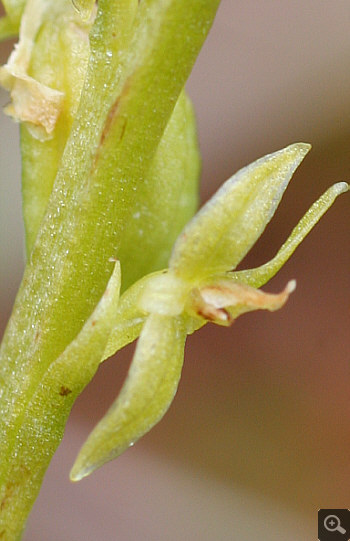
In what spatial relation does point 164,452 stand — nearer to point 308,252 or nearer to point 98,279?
point 308,252

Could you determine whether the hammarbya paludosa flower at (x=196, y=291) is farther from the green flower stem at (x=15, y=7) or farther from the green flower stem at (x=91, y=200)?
the green flower stem at (x=15, y=7)

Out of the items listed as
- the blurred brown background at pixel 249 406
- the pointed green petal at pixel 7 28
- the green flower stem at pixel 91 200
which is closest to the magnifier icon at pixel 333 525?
the green flower stem at pixel 91 200

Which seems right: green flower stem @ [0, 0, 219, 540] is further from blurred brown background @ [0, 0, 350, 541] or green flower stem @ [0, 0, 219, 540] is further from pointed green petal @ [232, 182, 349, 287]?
blurred brown background @ [0, 0, 350, 541]

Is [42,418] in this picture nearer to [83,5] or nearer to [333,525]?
[83,5]

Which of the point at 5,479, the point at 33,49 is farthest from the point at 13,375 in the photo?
the point at 33,49

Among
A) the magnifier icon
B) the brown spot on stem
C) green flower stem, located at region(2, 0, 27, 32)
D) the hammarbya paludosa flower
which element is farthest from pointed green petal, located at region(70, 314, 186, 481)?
the magnifier icon

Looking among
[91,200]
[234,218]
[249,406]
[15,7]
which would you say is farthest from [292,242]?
[249,406]

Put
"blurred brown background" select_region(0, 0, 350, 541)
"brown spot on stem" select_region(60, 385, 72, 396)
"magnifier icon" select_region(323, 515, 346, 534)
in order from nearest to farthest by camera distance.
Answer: "brown spot on stem" select_region(60, 385, 72, 396) → "magnifier icon" select_region(323, 515, 346, 534) → "blurred brown background" select_region(0, 0, 350, 541)
